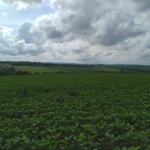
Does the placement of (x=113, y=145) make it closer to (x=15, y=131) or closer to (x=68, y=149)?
(x=68, y=149)

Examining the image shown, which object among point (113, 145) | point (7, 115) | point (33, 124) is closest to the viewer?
point (113, 145)

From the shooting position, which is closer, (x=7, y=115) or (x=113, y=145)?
(x=113, y=145)

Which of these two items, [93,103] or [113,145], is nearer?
[113,145]

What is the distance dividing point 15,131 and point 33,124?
0.87 meters

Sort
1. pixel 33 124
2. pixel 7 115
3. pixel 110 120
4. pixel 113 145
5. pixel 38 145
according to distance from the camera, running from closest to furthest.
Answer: pixel 38 145
pixel 113 145
pixel 33 124
pixel 110 120
pixel 7 115

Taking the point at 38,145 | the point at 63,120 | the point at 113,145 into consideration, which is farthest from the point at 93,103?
the point at 38,145

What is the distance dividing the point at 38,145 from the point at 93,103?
23.1 ft

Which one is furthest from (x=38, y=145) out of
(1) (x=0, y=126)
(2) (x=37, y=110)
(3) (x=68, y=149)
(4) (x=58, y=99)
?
(4) (x=58, y=99)

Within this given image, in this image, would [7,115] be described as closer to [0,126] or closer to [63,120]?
[0,126]

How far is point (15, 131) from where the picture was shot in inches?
233

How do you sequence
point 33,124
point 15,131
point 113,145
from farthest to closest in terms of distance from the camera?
1. point 33,124
2. point 15,131
3. point 113,145

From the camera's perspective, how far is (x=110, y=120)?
7406 millimetres

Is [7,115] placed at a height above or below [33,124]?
below

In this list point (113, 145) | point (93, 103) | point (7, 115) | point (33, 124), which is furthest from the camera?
point (93, 103)
